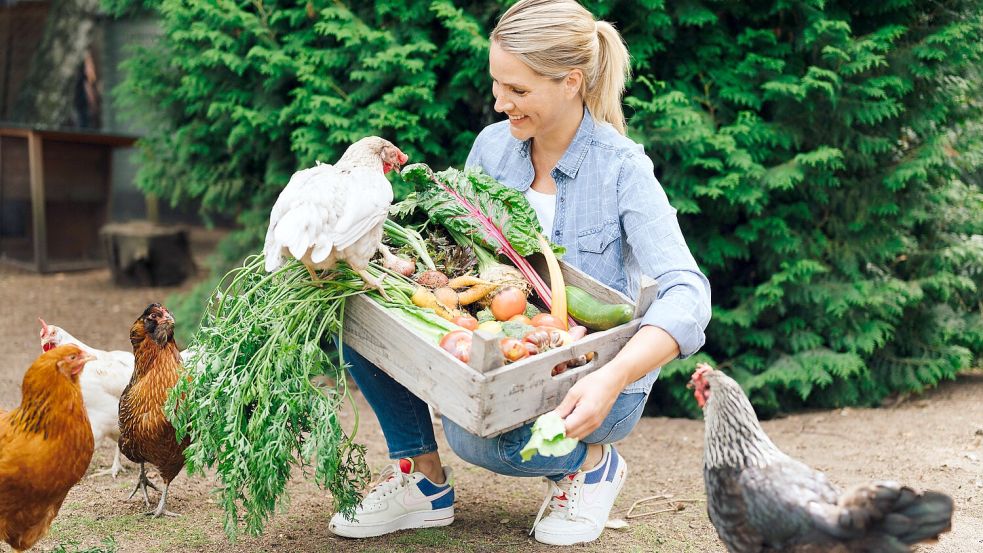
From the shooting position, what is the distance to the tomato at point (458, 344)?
248 cm


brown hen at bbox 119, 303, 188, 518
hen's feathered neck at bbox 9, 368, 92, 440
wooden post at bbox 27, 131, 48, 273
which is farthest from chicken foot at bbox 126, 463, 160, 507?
wooden post at bbox 27, 131, 48, 273

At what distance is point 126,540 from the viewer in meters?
3.29

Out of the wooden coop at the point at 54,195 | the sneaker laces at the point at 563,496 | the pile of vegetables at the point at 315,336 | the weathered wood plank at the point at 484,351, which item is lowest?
the wooden coop at the point at 54,195

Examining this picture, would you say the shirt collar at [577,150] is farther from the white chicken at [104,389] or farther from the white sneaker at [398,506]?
the white chicken at [104,389]

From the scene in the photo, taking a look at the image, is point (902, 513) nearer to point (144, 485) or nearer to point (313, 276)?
point (313, 276)

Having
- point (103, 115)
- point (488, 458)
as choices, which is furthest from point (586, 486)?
point (103, 115)

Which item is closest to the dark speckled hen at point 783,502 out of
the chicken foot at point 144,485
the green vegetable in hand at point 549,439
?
the green vegetable in hand at point 549,439

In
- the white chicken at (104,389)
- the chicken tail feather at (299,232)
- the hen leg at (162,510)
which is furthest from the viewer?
the white chicken at (104,389)

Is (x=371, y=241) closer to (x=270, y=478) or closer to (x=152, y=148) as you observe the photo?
(x=270, y=478)

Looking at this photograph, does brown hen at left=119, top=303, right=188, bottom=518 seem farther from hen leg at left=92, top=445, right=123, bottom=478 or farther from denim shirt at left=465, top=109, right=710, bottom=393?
denim shirt at left=465, top=109, right=710, bottom=393

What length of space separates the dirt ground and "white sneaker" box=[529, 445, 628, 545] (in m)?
0.07

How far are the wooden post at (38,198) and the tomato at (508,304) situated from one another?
24.2 feet

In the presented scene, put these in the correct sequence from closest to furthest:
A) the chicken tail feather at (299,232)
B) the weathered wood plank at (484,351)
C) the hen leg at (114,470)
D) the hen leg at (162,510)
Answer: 1. the weathered wood plank at (484,351)
2. the chicken tail feather at (299,232)
3. the hen leg at (162,510)
4. the hen leg at (114,470)

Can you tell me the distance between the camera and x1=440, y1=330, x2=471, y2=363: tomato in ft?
8.14
